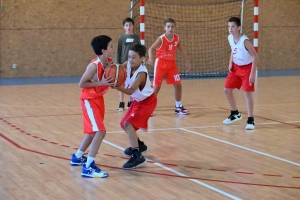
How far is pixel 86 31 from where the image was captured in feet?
47.6

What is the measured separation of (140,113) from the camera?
221 inches

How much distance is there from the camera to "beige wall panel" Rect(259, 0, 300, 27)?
1605 centimetres

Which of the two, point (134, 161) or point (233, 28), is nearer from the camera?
point (134, 161)

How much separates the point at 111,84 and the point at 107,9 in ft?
32.5

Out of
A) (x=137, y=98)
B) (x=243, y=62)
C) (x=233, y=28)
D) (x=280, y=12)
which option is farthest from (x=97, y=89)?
(x=280, y=12)

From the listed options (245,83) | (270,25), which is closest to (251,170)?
(245,83)

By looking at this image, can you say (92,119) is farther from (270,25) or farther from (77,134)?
(270,25)

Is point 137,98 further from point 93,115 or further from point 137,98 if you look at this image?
point 93,115

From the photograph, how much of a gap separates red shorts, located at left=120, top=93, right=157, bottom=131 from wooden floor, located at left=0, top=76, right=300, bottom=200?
411 mm

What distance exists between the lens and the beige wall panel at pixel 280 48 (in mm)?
16266

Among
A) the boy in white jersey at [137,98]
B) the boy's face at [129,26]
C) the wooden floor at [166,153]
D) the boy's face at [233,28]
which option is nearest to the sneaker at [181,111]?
the wooden floor at [166,153]

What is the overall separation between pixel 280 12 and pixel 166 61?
8.60m

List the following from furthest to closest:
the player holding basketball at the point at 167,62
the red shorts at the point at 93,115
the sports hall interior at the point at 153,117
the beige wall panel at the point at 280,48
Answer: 1. the beige wall panel at the point at 280,48
2. the player holding basketball at the point at 167,62
3. the red shorts at the point at 93,115
4. the sports hall interior at the point at 153,117

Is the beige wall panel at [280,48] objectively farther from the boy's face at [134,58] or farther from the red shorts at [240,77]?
the boy's face at [134,58]
